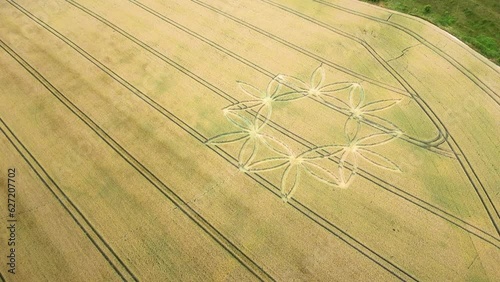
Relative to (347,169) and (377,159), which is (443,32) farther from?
(347,169)

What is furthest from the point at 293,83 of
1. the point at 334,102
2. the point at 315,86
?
the point at 334,102

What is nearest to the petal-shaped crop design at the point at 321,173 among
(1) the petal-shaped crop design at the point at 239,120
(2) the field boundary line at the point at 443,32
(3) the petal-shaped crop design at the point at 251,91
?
(1) the petal-shaped crop design at the point at 239,120

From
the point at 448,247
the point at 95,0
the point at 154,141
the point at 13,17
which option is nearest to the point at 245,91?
the point at 154,141

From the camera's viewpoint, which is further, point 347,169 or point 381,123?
point 381,123

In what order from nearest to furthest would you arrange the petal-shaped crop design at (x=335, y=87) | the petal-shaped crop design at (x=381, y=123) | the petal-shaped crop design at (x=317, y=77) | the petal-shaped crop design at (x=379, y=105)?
the petal-shaped crop design at (x=381, y=123) → the petal-shaped crop design at (x=379, y=105) → the petal-shaped crop design at (x=335, y=87) → the petal-shaped crop design at (x=317, y=77)

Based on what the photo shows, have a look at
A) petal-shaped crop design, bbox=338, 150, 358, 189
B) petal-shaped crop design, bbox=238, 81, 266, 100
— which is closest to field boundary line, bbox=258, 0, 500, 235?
petal-shaped crop design, bbox=338, 150, 358, 189

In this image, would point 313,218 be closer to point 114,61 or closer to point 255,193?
point 255,193

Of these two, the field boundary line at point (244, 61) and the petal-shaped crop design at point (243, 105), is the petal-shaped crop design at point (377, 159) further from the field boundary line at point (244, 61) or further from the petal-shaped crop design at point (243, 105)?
the petal-shaped crop design at point (243, 105)
